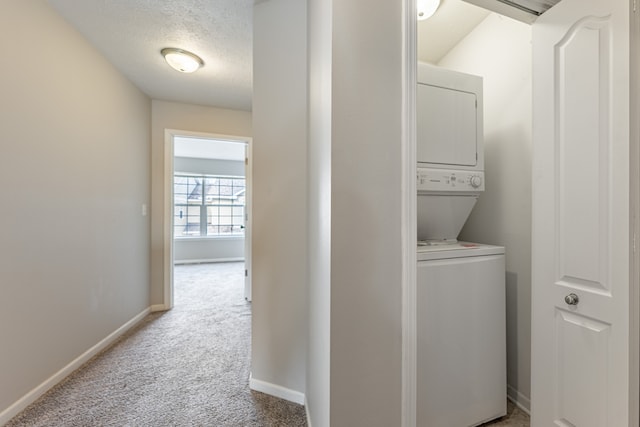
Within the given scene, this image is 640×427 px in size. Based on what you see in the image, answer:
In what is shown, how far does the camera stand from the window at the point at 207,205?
20.0ft

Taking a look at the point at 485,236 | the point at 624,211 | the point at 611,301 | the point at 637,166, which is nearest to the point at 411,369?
the point at 611,301

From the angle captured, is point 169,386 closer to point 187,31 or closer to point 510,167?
point 187,31

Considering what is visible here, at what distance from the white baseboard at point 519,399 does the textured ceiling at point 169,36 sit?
2935mm

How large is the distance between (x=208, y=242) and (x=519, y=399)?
19.5ft

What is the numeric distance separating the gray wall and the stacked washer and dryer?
18.3 ft

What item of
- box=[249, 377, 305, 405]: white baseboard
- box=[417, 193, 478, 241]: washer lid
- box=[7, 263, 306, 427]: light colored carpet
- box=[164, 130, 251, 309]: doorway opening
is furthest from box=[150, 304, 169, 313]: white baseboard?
box=[417, 193, 478, 241]: washer lid

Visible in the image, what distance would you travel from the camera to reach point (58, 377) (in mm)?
1784

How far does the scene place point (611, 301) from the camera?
0.98 metres

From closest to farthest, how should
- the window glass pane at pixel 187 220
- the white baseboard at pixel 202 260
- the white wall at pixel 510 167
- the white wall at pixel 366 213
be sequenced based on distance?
the white wall at pixel 366 213
the white wall at pixel 510 167
the white baseboard at pixel 202 260
the window glass pane at pixel 187 220

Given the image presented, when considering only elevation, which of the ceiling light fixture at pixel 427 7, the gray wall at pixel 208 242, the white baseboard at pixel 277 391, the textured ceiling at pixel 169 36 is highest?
the textured ceiling at pixel 169 36

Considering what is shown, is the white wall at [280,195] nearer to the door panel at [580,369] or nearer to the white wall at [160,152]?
the door panel at [580,369]

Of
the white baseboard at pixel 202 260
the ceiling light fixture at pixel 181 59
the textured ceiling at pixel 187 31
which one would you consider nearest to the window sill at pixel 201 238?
the white baseboard at pixel 202 260

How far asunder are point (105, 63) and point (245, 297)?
2.87m

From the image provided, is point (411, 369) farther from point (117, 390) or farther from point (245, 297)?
point (245, 297)
